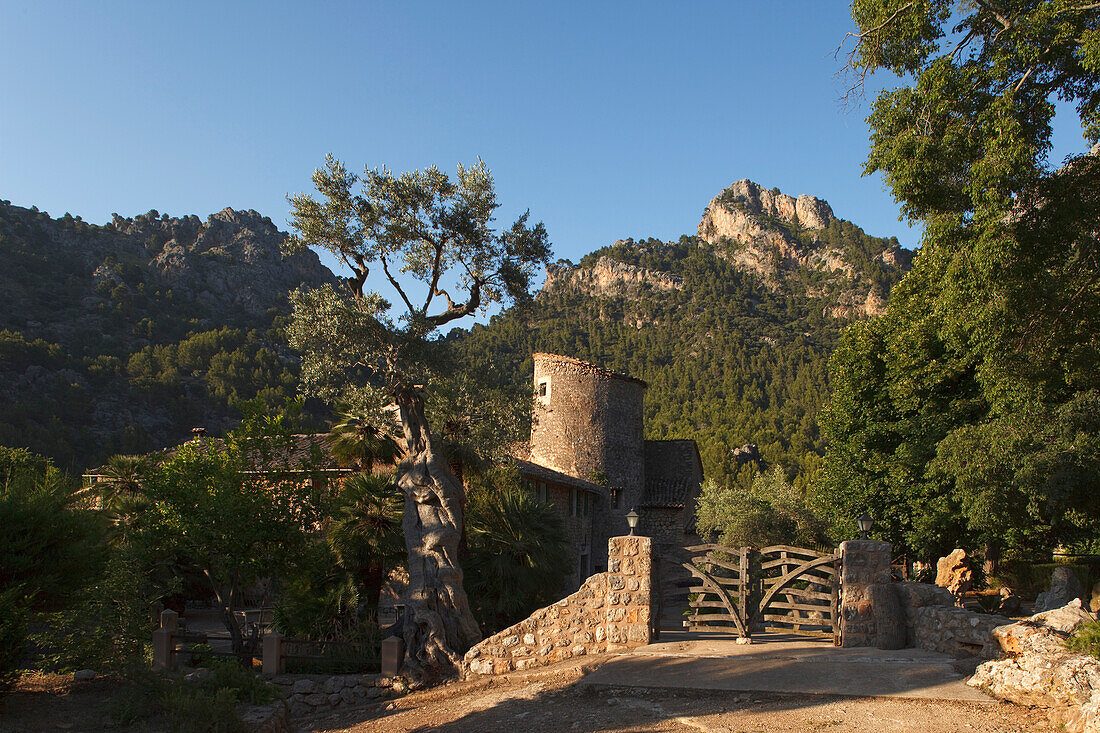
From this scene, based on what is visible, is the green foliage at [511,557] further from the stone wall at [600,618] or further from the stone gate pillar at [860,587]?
the stone gate pillar at [860,587]

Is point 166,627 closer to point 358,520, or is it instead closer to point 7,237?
point 358,520

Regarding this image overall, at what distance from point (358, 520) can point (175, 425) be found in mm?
45725

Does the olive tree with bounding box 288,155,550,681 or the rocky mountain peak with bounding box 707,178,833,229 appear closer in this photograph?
the olive tree with bounding box 288,155,550,681

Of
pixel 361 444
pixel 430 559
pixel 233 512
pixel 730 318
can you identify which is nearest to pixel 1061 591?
pixel 430 559

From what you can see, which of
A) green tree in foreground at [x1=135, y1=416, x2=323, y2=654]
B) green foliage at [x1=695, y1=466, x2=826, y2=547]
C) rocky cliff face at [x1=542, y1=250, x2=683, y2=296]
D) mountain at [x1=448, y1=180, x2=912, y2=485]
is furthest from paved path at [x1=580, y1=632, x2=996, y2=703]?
rocky cliff face at [x1=542, y1=250, x2=683, y2=296]

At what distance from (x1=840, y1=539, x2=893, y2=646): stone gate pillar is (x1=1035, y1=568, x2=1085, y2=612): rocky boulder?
7049mm

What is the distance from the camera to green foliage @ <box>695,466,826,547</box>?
2959cm

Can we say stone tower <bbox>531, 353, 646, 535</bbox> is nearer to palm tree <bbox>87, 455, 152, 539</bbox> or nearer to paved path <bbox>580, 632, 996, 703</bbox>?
palm tree <bbox>87, 455, 152, 539</bbox>

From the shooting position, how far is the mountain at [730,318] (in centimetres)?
7475

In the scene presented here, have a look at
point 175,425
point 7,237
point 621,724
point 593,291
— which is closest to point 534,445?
point 621,724

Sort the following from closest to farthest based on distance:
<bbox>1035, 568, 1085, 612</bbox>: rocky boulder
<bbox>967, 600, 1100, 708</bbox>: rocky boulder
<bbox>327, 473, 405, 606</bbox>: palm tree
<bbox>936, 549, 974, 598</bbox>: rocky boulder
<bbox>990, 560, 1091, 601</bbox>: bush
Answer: <bbox>967, 600, 1100, 708</bbox>: rocky boulder → <bbox>1035, 568, 1085, 612</bbox>: rocky boulder → <bbox>327, 473, 405, 606</bbox>: palm tree → <bbox>990, 560, 1091, 601</bbox>: bush → <bbox>936, 549, 974, 598</bbox>: rocky boulder

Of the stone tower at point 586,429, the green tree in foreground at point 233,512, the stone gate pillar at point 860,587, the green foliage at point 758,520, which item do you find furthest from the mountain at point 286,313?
the green foliage at point 758,520

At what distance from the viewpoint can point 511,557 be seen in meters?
17.7

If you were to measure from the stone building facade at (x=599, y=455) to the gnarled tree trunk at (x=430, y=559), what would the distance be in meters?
14.4
